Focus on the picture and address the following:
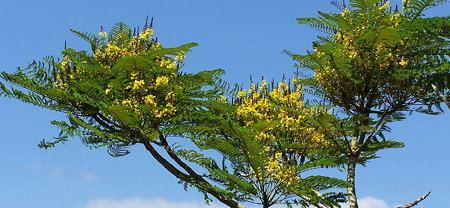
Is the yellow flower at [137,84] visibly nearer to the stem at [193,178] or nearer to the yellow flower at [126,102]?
the yellow flower at [126,102]

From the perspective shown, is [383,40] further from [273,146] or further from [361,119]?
[273,146]

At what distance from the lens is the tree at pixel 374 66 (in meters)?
15.6

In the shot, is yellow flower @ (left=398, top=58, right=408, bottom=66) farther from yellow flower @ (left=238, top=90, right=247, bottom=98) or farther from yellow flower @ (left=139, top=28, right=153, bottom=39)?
yellow flower @ (left=139, top=28, right=153, bottom=39)

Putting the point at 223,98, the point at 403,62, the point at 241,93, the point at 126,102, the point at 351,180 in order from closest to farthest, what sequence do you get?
the point at 126,102, the point at 403,62, the point at 351,180, the point at 241,93, the point at 223,98

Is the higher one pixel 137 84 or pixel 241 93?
pixel 241 93

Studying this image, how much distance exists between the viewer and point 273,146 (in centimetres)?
1670

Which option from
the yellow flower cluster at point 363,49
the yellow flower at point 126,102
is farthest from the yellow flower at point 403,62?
the yellow flower at point 126,102

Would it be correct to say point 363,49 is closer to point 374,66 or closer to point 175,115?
point 374,66

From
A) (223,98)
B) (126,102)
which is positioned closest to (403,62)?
(223,98)

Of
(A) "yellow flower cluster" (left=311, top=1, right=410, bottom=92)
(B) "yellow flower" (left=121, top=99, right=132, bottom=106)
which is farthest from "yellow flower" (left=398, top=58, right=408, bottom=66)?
(B) "yellow flower" (left=121, top=99, right=132, bottom=106)

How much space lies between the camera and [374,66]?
16062 mm

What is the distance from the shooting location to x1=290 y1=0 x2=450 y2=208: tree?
15555mm

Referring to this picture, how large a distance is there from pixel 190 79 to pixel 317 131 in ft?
11.0

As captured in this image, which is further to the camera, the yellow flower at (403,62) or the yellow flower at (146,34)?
the yellow flower at (146,34)
